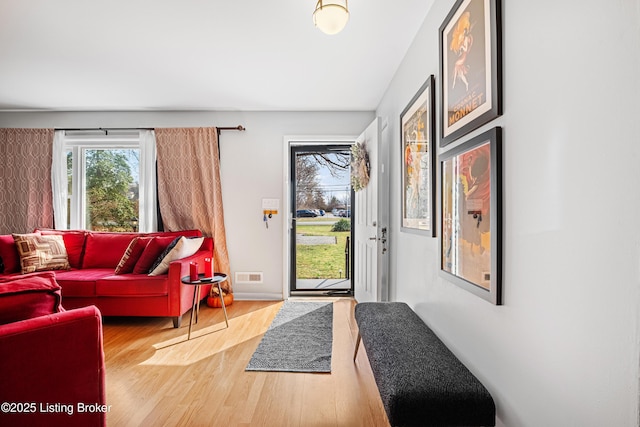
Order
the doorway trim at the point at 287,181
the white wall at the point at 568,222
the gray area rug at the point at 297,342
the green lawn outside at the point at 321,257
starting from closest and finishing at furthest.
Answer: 1. the white wall at the point at 568,222
2. the gray area rug at the point at 297,342
3. the doorway trim at the point at 287,181
4. the green lawn outside at the point at 321,257

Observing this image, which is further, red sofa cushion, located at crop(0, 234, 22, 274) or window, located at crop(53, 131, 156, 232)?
window, located at crop(53, 131, 156, 232)

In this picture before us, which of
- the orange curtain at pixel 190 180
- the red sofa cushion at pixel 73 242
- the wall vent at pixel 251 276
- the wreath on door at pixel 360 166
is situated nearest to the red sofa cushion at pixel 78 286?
the red sofa cushion at pixel 73 242

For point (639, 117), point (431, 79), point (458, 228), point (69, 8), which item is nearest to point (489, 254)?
point (458, 228)

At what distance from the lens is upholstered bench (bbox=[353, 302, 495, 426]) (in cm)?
123

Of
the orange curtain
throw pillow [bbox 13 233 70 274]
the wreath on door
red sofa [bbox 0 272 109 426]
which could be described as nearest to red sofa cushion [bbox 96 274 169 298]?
throw pillow [bbox 13 233 70 274]

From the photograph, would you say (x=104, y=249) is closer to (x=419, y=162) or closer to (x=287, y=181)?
(x=287, y=181)

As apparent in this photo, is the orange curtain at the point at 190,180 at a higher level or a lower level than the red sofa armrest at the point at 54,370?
higher

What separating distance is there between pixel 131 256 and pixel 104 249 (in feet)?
2.12

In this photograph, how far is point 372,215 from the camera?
3299 millimetres

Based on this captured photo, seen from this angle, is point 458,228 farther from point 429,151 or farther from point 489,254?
point 429,151

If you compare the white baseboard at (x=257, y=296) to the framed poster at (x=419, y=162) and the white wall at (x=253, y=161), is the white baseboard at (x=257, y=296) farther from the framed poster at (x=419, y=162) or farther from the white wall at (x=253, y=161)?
the framed poster at (x=419, y=162)

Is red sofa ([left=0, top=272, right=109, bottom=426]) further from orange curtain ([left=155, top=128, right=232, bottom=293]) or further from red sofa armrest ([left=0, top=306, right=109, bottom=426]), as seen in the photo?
Answer: orange curtain ([left=155, top=128, right=232, bottom=293])

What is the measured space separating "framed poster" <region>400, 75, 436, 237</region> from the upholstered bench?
0.75 m

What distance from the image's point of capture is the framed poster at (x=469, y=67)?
1.27 meters
